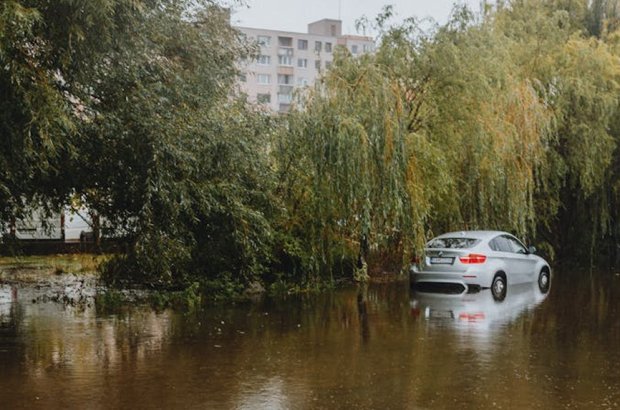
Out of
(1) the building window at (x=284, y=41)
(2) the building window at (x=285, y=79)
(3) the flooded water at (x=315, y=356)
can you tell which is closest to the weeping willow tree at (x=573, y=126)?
(3) the flooded water at (x=315, y=356)

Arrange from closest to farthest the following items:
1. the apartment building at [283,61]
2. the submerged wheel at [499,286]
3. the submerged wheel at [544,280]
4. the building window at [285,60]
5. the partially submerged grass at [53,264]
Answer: the submerged wheel at [499,286]
the submerged wheel at [544,280]
the partially submerged grass at [53,264]
the apartment building at [283,61]
the building window at [285,60]

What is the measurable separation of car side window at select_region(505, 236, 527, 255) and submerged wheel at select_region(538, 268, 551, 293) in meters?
0.89

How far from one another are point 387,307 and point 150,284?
18.8 feet

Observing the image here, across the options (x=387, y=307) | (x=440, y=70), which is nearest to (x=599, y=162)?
(x=440, y=70)

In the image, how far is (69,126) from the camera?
38.5ft

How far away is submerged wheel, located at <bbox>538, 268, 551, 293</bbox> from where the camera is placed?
20.2m

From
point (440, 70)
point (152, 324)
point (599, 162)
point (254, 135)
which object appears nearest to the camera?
point (152, 324)

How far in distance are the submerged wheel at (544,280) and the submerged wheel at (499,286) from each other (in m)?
1.74

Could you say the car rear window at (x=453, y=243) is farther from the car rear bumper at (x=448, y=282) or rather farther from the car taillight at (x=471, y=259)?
the car rear bumper at (x=448, y=282)

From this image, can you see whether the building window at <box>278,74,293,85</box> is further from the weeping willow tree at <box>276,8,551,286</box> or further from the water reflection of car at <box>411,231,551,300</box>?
the water reflection of car at <box>411,231,551,300</box>

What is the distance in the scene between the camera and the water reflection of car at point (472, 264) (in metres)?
18.3

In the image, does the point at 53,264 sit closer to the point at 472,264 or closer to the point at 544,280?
the point at 472,264

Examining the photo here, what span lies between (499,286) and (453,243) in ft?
4.72

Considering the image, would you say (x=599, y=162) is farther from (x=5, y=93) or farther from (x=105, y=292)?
(x=5, y=93)
